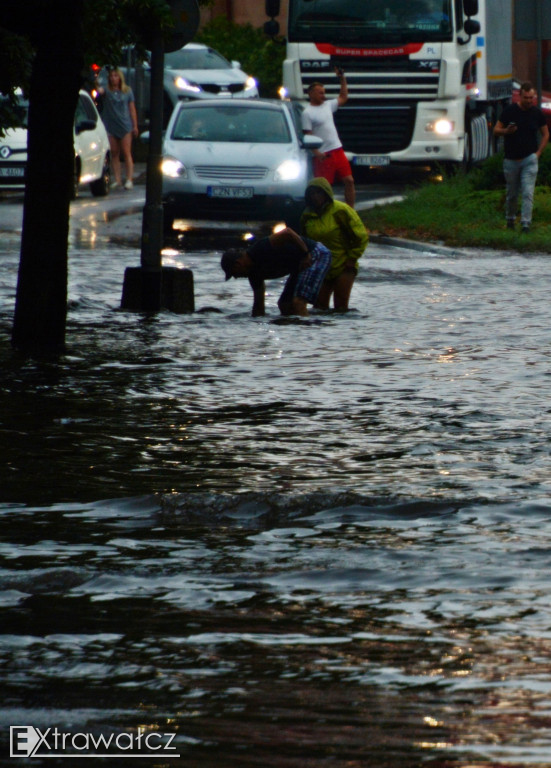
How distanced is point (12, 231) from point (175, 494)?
16.9 metres

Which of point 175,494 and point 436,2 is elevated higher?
point 436,2

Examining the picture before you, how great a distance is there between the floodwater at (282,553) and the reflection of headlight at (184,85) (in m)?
26.0

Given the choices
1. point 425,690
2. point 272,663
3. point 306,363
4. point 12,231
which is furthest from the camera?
point 12,231

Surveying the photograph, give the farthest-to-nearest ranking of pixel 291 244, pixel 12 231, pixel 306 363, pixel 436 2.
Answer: pixel 436 2, pixel 12 231, pixel 291 244, pixel 306 363

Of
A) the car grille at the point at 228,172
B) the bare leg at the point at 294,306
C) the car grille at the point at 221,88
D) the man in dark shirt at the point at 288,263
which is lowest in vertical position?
the bare leg at the point at 294,306

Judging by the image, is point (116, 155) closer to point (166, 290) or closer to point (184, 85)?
point (184, 85)

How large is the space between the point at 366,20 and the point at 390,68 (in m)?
0.96

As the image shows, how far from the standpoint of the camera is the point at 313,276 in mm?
14789

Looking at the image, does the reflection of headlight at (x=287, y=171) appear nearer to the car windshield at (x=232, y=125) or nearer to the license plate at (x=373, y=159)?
the car windshield at (x=232, y=125)

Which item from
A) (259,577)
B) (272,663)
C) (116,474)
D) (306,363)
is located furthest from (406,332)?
(272,663)

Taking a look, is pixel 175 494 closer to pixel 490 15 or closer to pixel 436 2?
pixel 436 2

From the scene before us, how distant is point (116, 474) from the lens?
24.9ft

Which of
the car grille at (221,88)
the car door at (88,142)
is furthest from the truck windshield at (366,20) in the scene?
the car grille at (221,88)

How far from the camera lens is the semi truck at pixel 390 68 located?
28969 millimetres
